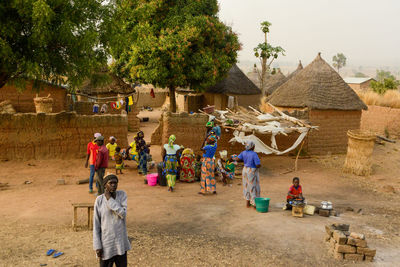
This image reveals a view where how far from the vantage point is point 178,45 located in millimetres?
Answer: 16906

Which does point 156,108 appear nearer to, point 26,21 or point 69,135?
point 69,135

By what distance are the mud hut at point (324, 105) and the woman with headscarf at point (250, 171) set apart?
6899mm

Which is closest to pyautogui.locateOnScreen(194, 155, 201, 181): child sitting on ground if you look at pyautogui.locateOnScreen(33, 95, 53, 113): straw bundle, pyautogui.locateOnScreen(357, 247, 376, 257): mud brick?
pyautogui.locateOnScreen(357, 247, 376, 257): mud brick

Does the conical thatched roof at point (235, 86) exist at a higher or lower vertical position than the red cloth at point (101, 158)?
higher

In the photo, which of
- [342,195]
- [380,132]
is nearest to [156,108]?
[380,132]

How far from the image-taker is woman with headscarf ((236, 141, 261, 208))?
7867 millimetres

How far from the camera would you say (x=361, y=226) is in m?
7.15

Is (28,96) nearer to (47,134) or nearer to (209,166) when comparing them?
(47,134)

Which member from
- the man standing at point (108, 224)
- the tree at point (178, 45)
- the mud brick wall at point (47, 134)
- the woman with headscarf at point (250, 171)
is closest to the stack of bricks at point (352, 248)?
the woman with headscarf at point (250, 171)

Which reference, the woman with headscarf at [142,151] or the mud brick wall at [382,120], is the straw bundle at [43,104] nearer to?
the woman with headscarf at [142,151]

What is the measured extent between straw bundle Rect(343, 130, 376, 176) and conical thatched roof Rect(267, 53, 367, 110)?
8.60 feet

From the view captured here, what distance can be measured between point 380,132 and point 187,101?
1144cm

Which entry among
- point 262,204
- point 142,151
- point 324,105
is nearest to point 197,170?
point 142,151

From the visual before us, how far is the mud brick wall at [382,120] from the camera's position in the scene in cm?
1983
